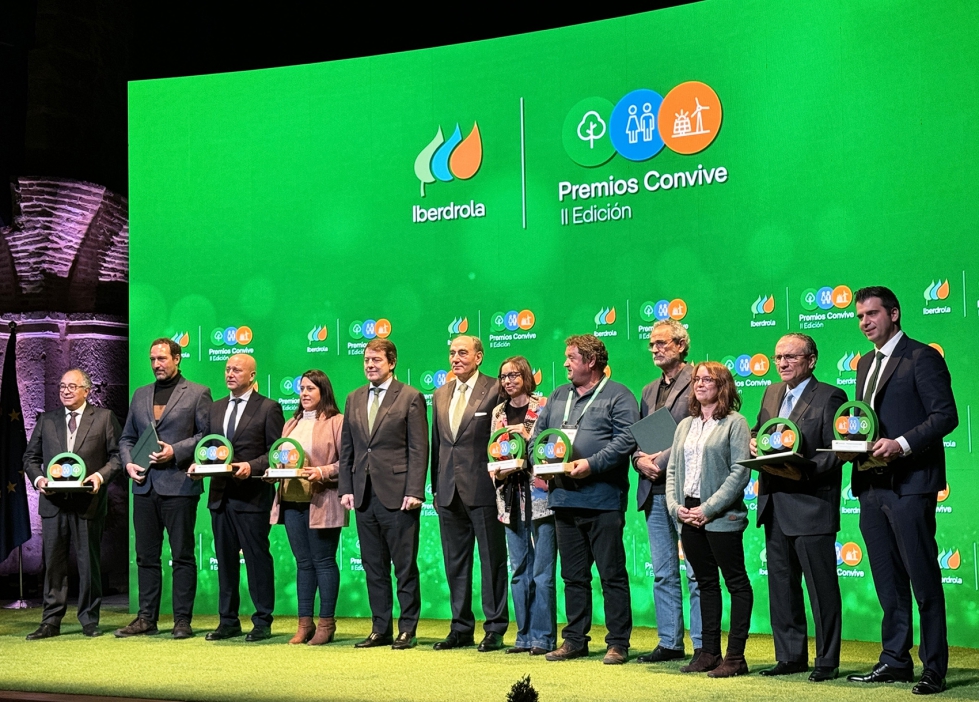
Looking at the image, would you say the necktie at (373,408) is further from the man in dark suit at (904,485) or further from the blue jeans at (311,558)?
the man in dark suit at (904,485)

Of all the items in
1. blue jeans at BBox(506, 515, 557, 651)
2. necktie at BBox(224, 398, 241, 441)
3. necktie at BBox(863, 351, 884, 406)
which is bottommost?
blue jeans at BBox(506, 515, 557, 651)

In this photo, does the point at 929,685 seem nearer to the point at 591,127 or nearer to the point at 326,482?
the point at 326,482

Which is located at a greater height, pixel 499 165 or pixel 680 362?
pixel 499 165

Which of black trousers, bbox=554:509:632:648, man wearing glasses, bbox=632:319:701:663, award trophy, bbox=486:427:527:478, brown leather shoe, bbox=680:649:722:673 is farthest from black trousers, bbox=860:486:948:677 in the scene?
award trophy, bbox=486:427:527:478

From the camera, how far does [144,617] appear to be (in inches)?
277

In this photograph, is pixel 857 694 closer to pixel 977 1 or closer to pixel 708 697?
pixel 708 697

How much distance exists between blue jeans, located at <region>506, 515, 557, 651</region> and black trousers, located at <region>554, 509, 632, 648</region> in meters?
0.10

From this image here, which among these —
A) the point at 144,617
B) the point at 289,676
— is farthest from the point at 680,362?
the point at 144,617

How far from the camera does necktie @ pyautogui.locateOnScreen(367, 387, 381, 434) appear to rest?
647 centimetres

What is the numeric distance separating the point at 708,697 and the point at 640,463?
135cm

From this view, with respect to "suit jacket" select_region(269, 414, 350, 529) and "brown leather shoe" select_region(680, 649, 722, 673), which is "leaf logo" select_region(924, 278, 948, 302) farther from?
"suit jacket" select_region(269, 414, 350, 529)

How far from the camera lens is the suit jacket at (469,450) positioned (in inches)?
244

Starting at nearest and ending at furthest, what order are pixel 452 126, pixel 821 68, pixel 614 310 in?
pixel 821 68, pixel 614 310, pixel 452 126


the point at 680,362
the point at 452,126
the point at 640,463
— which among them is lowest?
the point at 640,463
